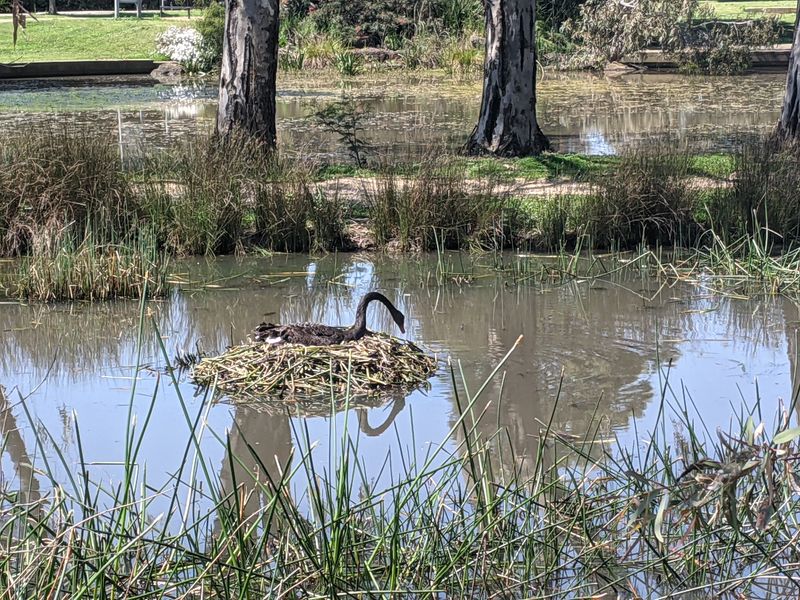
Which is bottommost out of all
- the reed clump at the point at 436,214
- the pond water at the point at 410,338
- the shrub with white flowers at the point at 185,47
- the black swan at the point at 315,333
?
the pond water at the point at 410,338

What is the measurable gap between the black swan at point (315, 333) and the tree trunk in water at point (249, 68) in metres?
6.17

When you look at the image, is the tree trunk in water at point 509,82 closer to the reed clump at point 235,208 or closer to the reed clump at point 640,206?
the reed clump at point 640,206

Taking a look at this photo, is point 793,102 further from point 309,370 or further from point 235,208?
point 309,370

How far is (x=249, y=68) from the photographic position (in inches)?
503

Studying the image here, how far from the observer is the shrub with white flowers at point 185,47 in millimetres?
26531

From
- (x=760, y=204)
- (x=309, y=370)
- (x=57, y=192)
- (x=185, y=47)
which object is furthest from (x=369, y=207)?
(x=185, y=47)

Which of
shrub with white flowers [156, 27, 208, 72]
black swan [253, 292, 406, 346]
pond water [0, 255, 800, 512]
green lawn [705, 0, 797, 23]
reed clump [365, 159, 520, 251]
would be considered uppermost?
green lawn [705, 0, 797, 23]

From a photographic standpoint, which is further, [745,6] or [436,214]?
[745,6]

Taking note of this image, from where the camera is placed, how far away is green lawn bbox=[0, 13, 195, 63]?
28.4 meters

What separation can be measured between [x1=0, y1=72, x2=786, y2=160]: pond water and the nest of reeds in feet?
20.6

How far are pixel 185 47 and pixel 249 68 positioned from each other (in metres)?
15.0

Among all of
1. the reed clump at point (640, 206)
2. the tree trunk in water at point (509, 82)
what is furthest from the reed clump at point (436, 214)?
the tree trunk in water at point (509, 82)

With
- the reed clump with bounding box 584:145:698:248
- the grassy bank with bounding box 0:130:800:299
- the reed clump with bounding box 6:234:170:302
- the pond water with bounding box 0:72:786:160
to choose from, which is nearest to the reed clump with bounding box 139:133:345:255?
the grassy bank with bounding box 0:130:800:299

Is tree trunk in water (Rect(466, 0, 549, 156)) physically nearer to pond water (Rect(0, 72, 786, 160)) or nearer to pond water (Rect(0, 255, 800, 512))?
pond water (Rect(0, 72, 786, 160))
